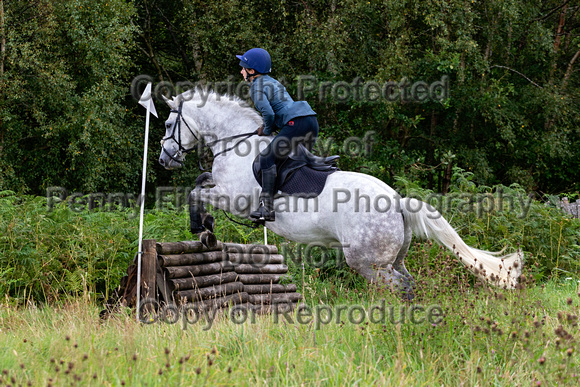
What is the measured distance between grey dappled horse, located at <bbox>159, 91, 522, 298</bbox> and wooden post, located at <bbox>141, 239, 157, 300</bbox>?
0.77m

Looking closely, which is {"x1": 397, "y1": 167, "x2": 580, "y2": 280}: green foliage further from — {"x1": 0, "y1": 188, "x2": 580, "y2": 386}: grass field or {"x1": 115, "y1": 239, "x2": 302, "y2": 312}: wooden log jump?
{"x1": 115, "y1": 239, "x2": 302, "y2": 312}: wooden log jump

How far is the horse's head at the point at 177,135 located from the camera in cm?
650

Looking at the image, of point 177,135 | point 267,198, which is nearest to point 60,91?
point 177,135

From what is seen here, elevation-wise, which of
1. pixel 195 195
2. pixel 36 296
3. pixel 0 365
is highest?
pixel 195 195

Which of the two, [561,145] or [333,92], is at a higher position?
[333,92]

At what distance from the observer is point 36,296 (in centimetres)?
738

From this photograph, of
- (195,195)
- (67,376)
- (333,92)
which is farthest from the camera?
(333,92)

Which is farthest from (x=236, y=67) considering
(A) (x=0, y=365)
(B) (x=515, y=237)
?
(A) (x=0, y=365)

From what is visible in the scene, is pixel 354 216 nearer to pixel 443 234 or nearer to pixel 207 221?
pixel 443 234

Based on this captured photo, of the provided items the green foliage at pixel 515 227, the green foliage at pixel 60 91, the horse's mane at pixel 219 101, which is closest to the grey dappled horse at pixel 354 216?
the horse's mane at pixel 219 101

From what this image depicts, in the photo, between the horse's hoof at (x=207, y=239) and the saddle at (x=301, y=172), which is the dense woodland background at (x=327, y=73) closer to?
the horse's hoof at (x=207, y=239)

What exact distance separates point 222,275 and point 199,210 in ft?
3.45

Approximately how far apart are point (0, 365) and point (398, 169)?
47.1 feet

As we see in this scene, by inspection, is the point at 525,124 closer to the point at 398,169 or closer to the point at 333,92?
the point at 398,169
